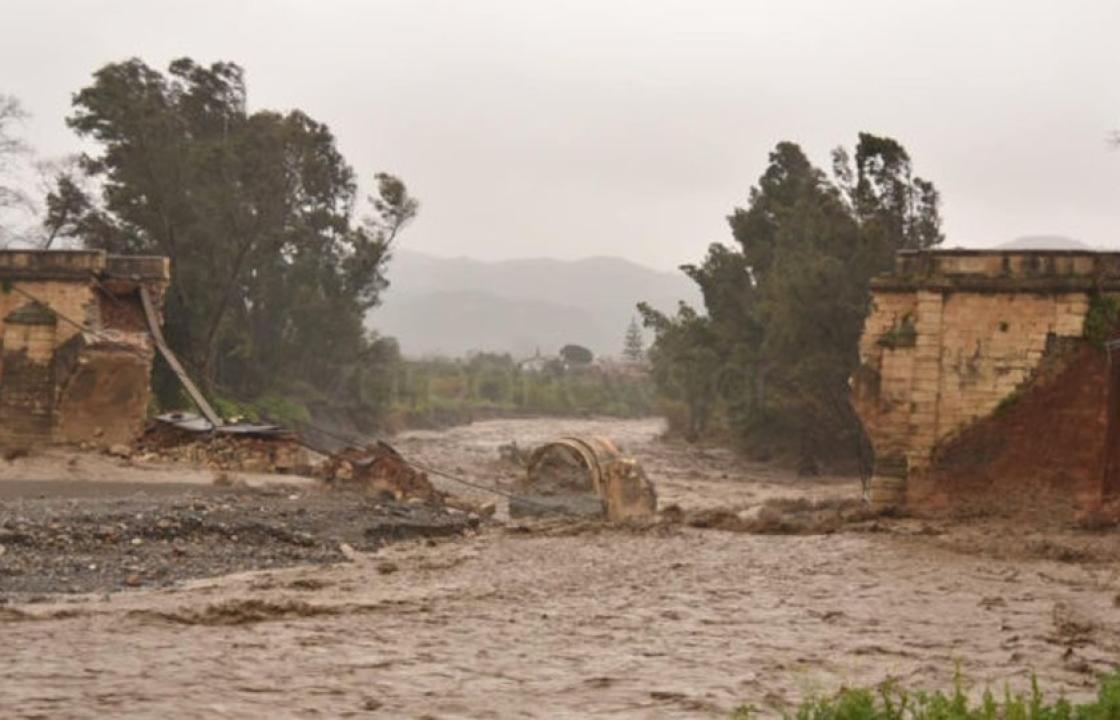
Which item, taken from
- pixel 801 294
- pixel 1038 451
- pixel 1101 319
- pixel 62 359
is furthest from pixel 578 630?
pixel 801 294

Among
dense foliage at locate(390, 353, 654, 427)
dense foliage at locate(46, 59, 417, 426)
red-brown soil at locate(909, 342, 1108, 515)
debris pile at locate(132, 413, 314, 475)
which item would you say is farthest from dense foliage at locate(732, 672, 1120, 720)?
dense foliage at locate(390, 353, 654, 427)

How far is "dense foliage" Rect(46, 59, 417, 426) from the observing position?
32250 mm

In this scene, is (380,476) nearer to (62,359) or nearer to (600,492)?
(600,492)

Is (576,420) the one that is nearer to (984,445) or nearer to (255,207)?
(255,207)

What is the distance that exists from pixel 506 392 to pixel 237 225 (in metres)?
34.4

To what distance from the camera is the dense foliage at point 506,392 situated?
56.8 meters

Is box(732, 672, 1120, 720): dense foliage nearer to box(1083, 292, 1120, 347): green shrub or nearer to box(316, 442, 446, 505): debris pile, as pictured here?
box(1083, 292, 1120, 347): green shrub

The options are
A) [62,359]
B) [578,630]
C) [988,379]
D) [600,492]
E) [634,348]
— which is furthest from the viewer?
[634,348]

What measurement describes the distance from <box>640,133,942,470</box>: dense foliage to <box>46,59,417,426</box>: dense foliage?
11.2 metres

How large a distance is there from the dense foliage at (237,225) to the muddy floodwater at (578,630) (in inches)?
724

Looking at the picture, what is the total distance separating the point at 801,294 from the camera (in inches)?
1238

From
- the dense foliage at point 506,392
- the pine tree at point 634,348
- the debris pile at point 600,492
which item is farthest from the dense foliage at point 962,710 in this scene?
the pine tree at point 634,348

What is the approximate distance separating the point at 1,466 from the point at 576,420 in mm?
43925

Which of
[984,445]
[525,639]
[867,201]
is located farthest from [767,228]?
[525,639]
